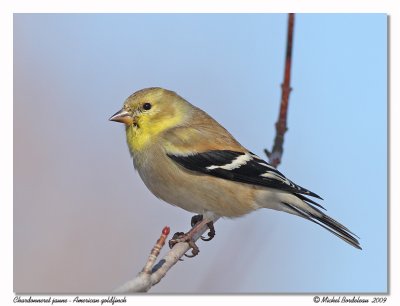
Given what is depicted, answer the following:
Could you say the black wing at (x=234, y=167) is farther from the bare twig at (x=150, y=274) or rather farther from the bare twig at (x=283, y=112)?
the bare twig at (x=150, y=274)

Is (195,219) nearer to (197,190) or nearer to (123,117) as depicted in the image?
(197,190)

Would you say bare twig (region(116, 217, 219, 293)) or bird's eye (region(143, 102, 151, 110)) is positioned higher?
bird's eye (region(143, 102, 151, 110))

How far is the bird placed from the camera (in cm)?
306

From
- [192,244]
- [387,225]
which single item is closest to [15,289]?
[192,244]

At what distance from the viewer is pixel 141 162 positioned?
3141 mm

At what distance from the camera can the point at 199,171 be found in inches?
121

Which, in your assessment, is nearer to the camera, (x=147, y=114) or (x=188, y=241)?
(x=188, y=241)

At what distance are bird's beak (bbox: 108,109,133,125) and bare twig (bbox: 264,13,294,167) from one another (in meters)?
0.83

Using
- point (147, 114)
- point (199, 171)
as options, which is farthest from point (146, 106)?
point (199, 171)

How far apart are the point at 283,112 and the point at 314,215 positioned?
592 mm

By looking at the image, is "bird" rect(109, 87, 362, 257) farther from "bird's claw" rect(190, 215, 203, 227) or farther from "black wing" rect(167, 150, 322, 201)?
"bird's claw" rect(190, 215, 203, 227)

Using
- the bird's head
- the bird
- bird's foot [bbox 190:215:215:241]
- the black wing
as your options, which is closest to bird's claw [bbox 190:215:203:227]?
bird's foot [bbox 190:215:215:241]

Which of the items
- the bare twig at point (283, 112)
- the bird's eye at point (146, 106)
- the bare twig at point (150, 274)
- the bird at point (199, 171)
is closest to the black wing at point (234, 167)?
the bird at point (199, 171)
